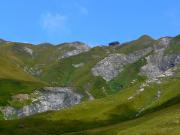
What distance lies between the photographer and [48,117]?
16575cm

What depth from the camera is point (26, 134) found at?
145 metres

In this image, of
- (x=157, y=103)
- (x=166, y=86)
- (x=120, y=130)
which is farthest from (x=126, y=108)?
(x=120, y=130)

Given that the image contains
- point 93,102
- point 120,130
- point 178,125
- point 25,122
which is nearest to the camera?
point 178,125

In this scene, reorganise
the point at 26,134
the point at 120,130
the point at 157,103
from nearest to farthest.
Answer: the point at 120,130 < the point at 26,134 < the point at 157,103

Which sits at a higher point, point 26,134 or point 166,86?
point 166,86

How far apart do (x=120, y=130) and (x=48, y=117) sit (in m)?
58.1

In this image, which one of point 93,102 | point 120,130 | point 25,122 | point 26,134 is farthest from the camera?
point 93,102

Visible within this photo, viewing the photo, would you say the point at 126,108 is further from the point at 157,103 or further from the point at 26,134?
the point at 26,134

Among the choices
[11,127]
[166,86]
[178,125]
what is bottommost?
[178,125]

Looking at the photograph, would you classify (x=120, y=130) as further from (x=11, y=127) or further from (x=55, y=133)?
(x=11, y=127)

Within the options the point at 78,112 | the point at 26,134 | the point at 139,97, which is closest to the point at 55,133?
the point at 26,134

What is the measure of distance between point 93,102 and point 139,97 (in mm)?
19819

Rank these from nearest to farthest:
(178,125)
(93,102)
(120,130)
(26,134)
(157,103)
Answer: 1. (178,125)
2. (120,130)
3. (26,134)
4. (157,103)
5. (93,102)

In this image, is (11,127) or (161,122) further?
(11,127)
